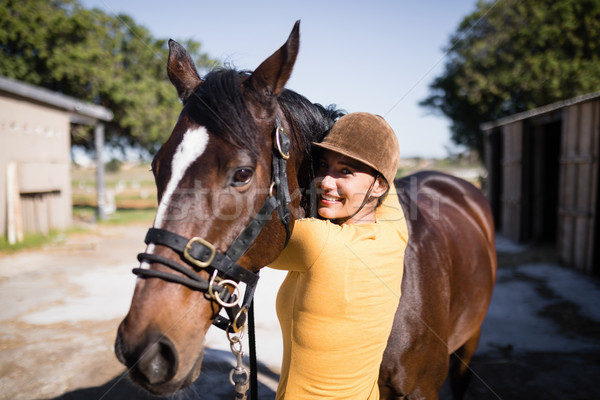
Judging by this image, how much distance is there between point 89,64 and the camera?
15828 mm

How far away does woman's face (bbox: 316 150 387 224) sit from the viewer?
1562 mm

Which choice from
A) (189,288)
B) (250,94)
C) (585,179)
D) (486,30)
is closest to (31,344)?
(189,288)

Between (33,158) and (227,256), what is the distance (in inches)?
440

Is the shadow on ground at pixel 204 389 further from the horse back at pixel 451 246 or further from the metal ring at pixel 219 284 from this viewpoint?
the metal ring at pixel 219 284

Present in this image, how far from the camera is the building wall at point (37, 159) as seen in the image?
898 cm

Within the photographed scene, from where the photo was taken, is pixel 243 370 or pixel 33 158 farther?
pixel 33 158

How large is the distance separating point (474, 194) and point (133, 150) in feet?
64.4

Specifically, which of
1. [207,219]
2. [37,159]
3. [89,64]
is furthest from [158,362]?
[89,64]

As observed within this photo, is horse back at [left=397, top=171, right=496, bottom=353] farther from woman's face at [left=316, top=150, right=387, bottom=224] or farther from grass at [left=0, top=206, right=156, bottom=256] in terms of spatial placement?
grass at [left=0, top=206, right=156, bottom=256]

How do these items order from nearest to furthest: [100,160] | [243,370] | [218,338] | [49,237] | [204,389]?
[243,370]
[204,389]
[218,338]
[49,237]
[100,160]

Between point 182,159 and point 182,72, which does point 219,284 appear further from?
point 182,72

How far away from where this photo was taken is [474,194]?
3.67 meters


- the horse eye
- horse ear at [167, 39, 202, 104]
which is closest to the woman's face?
the horse eye

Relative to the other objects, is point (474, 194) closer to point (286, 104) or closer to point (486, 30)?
point (286, 104)
